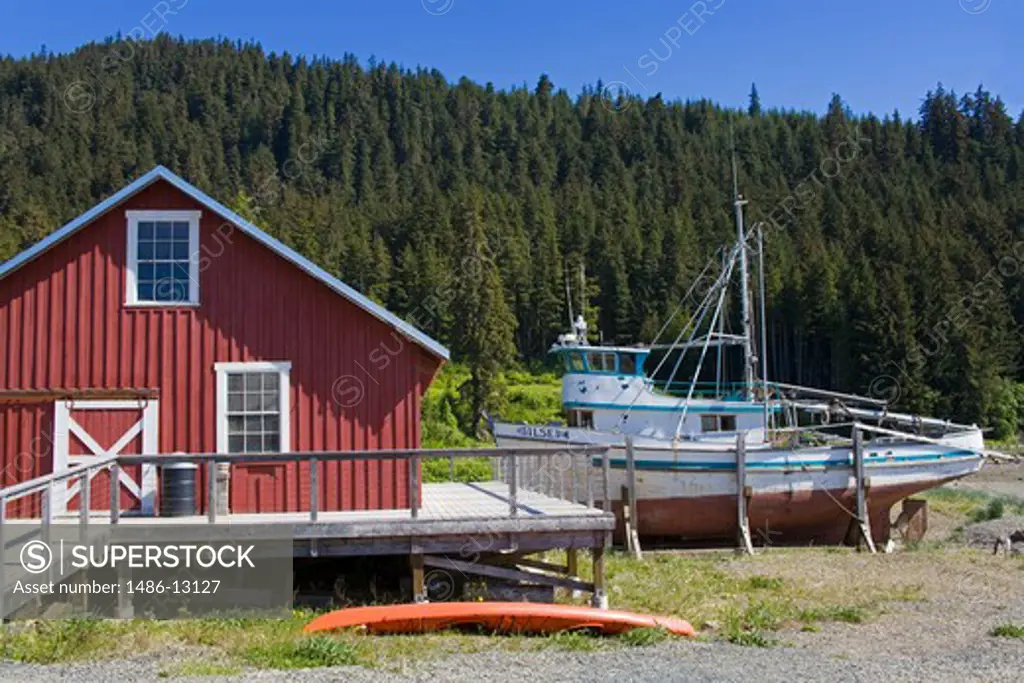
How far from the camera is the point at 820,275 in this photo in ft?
245

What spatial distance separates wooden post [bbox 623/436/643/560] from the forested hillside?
1832cm

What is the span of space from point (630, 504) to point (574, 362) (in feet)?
19.1

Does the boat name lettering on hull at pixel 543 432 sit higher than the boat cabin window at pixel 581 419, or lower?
lower

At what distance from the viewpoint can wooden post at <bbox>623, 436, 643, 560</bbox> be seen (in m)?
22.8

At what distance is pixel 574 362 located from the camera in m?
28.5

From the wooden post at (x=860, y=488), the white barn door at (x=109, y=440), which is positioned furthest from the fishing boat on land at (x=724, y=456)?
the white barn door at (x=109, y=440)

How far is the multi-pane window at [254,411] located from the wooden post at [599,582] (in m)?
4.95

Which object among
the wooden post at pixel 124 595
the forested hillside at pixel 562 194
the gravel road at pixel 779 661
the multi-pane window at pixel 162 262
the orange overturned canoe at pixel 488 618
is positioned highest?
the forested hillside at pixel 562 194

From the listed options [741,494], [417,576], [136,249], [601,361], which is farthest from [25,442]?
[601,361]

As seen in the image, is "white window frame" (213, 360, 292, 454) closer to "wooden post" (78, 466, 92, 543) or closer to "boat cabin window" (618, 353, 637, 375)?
"wooden post" (78, 466, 92, 543)

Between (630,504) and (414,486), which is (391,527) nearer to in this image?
(414,486)

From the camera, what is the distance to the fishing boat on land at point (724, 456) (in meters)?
25.5

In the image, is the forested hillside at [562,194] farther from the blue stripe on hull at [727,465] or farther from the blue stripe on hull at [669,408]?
the blue stripe on hull at [727,465]

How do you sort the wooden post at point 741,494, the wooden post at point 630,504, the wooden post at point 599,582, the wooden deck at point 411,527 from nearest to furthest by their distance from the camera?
the wooden deck at point 411,527
the wooden post at point 599,582
the wooden post at point 630,504
the wooden post at point 741,494
